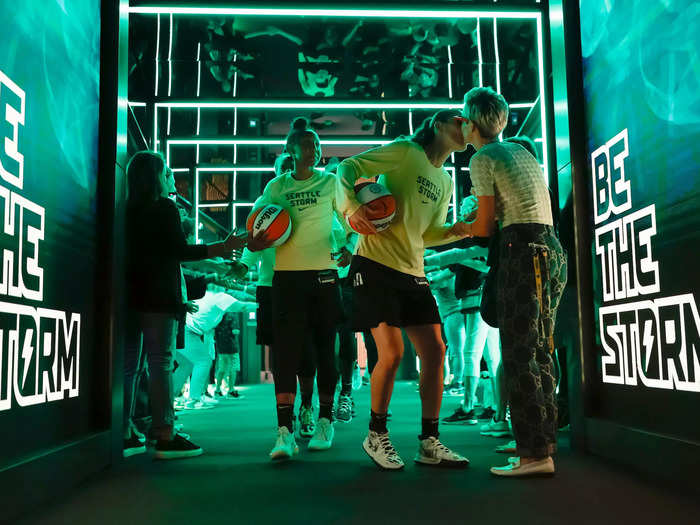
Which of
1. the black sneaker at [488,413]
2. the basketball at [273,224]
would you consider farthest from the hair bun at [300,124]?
the black sneaker at [488,413]

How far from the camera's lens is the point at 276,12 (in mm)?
3701

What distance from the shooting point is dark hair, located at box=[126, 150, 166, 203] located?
3406 millimetres

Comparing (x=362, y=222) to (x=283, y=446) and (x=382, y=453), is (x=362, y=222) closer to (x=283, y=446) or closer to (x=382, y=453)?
(x=382, y=453)

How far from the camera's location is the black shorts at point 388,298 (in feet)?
9.15

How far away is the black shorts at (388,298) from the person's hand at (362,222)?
0.18 meters

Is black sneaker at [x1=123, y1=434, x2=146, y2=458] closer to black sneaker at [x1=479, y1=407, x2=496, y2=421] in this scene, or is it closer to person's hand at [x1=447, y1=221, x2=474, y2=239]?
person's hand at [x1=447, y1=221, x2=474, y2=239]

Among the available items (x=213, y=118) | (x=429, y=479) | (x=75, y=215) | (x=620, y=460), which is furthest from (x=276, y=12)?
(x=213, y=118)

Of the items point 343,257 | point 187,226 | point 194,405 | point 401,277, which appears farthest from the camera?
point 194,405

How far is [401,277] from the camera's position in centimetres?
283

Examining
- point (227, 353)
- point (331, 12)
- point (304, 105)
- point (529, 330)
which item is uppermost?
point (304, 105)

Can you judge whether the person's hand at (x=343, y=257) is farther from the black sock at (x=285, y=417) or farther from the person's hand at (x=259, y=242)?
the black sock at (x=285, y=417)

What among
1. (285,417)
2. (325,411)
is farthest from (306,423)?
(285,417)

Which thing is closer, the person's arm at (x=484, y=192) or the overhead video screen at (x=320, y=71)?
the person's arm at (x=484, y=192)

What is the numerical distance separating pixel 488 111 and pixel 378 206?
588 millimetres
